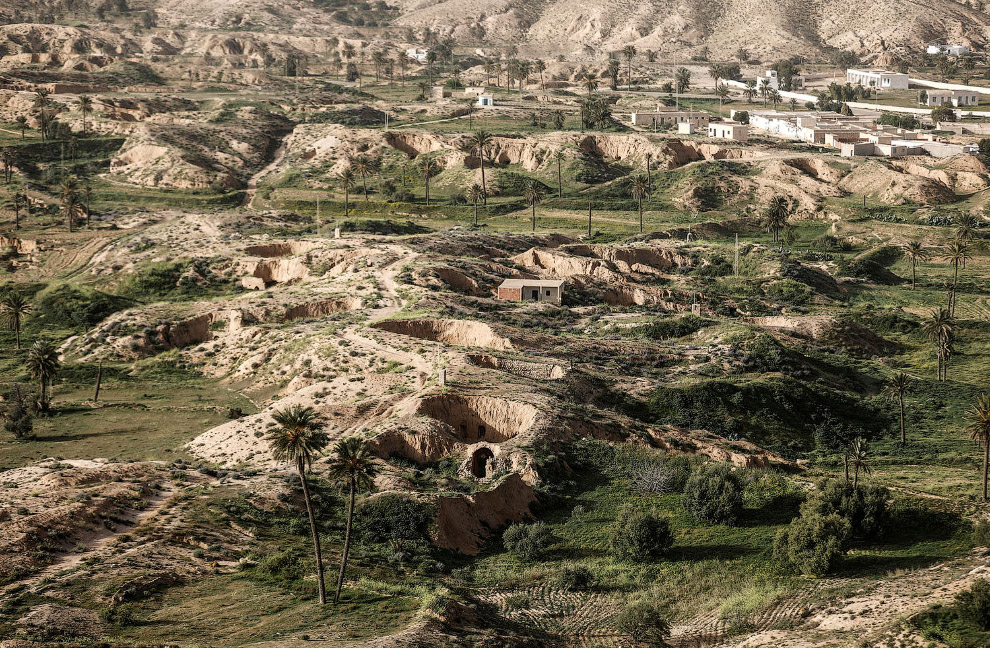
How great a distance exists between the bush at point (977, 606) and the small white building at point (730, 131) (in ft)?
471

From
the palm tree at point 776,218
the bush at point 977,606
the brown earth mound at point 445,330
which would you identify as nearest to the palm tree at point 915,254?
the palm tree at point 776,218

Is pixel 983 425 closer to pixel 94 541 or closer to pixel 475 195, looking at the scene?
pixel 94 541

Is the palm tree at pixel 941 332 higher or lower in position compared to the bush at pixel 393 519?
higher

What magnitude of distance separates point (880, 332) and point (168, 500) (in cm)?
7840

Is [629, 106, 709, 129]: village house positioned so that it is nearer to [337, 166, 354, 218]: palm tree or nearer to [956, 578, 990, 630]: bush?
[337, 166, 354, 218]: palm tree

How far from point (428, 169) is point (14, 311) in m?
72.2

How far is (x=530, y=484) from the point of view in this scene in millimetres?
59125

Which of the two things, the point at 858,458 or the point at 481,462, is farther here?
the point at 481,462

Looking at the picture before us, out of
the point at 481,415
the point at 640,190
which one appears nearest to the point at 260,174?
the point at 640,190

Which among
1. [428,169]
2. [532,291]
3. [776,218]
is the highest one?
[428,169]

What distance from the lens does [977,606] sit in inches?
1494

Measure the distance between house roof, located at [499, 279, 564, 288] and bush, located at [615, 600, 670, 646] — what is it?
199 ft

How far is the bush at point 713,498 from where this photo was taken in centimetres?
5460

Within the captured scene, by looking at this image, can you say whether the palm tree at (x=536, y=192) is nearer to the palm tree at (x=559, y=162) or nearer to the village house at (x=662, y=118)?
the palm tree at (x=559, y=162)
